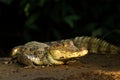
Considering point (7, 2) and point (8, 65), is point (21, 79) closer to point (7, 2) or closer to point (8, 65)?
point (8, 65)

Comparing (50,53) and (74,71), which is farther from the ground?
(50,53)

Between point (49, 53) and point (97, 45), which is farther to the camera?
point (97, 45)

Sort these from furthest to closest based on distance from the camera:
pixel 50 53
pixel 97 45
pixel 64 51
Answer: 1. pixel 97 45
2. pixel 50 53
3. pixel 64 51

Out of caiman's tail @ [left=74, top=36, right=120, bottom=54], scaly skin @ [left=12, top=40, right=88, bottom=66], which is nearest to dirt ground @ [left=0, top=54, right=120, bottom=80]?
scaly skin @ [left=12, top=40, right=88, bottom=66]

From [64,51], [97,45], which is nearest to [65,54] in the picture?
[64,51]

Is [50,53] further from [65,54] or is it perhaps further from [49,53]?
[65,54]
